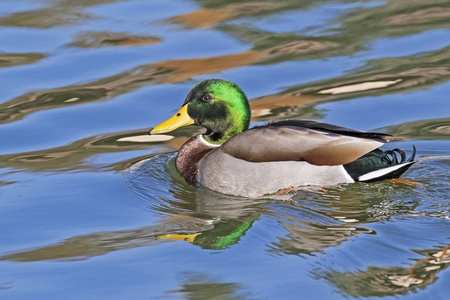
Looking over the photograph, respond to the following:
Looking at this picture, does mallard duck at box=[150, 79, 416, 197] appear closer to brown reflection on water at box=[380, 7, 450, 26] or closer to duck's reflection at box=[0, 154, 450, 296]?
duck's reflection at box=[0, 154, 450, 296]

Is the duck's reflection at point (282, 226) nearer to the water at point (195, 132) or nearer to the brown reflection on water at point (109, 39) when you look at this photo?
the water at point (195, 132)

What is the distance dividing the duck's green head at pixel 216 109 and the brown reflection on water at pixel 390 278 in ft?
8.00

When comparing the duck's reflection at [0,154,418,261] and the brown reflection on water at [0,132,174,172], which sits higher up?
the brown reflection on water at [0,132,174,172]

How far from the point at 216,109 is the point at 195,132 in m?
1.22

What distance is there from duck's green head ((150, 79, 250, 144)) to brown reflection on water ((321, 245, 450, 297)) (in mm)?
2438

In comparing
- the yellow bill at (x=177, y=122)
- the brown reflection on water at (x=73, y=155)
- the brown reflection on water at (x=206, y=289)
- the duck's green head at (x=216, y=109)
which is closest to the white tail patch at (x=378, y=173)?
the duck's green head at (x=216, y=109)

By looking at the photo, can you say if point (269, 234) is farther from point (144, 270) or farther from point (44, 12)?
point (44, 12)

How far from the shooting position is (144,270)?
17.4 feet

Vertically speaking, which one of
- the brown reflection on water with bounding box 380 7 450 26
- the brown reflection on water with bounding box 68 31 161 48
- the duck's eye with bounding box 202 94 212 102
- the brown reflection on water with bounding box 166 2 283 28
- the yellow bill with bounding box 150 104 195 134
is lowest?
the yellow bill with bounding box 150 104 195 134

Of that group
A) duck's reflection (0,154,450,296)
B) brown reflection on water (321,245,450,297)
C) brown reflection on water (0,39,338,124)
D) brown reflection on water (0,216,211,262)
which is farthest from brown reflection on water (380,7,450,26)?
brown reflection on water (321,245,450,297)

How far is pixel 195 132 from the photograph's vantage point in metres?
8.35

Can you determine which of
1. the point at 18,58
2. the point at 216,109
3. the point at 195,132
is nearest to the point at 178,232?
the point at 216,109

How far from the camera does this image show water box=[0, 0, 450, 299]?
204 inches

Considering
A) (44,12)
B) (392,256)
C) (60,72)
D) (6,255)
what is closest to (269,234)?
(392,256)
